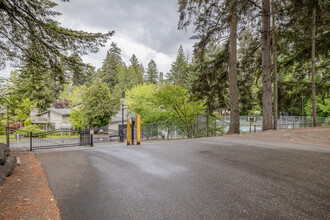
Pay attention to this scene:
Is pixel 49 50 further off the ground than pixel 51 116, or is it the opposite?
pixel 49 50

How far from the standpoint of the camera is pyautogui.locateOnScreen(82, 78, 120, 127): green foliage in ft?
104

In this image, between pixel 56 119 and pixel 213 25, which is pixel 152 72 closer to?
pixel 56 119

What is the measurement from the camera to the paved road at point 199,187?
8.79 feet

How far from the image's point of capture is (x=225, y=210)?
266 centimetres

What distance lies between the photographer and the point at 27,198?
3455 millimetres

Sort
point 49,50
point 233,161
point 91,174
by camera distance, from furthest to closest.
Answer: point 49,50 → point 233,161 → point 91,174

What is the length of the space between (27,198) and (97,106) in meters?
30.0

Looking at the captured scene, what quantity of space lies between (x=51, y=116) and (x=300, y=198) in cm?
4111

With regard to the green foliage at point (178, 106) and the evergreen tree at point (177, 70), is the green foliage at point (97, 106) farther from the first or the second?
the evergreen tree at point (177, 70)

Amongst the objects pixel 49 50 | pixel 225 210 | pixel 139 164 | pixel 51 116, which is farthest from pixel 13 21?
pixel 51 116

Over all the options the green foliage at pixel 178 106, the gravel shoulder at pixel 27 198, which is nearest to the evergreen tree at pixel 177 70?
→ the green foliage at pixel 178 106

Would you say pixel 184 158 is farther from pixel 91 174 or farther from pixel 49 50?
pixel 49 50

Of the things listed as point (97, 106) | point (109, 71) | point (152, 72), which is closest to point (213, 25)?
point (97, 106)

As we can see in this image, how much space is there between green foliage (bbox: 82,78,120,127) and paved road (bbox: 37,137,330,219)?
90.0 feet
